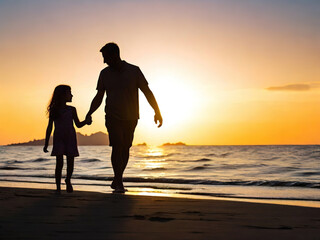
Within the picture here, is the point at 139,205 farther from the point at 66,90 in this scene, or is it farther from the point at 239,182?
the point at 239,182

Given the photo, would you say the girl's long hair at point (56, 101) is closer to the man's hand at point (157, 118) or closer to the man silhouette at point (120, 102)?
the man silhouette at point (120, 102)

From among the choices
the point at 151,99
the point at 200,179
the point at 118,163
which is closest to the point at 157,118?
the point at 151,99

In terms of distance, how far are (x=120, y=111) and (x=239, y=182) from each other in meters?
5.63

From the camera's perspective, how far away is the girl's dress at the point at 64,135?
6.06m

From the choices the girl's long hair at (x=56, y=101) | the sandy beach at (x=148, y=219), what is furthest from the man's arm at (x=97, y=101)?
the sandy beach at (x=148, y=219)

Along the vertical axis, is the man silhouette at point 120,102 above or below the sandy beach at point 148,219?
above

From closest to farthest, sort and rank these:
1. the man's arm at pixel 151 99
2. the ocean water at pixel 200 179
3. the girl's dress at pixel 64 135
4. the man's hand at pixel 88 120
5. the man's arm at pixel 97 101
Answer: the girl's dress at pixel 64 135 → the man's hand at pixel 88 120 → the man's arm at pixel 151 99 → the man's arm at pixel 97 101 → the ocean water at pixel 200 179

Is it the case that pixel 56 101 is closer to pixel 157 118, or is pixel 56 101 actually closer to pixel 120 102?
pixel 120 102

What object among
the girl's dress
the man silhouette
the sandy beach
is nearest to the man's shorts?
the man silhouette

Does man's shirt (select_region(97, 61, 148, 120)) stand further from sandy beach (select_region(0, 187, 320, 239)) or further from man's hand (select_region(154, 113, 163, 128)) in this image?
sandy beach (select_region(0, 187, 320, 239))

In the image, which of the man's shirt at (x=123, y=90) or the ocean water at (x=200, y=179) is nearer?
the man's shirt at (x=123, y=90)

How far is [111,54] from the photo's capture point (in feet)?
20.4

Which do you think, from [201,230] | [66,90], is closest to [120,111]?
[66,90]

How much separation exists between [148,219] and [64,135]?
2.97m
